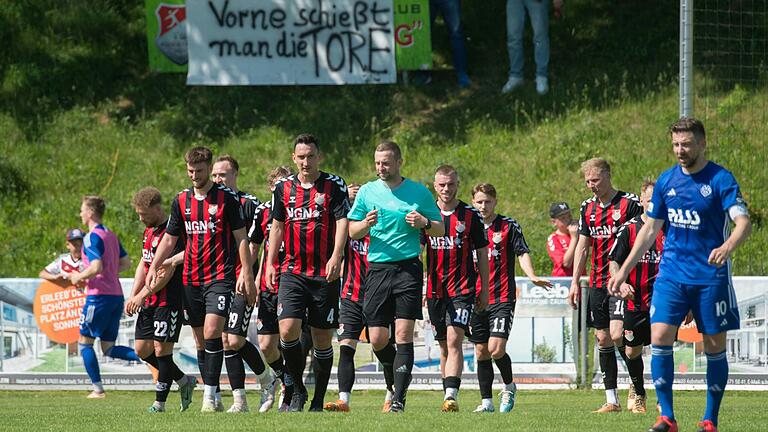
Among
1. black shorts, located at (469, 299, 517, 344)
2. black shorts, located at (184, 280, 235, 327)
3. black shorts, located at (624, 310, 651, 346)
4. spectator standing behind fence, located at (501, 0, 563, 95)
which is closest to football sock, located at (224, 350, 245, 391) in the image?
black shorts, located at (184, 280, 235, 327)

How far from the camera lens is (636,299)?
11125mm

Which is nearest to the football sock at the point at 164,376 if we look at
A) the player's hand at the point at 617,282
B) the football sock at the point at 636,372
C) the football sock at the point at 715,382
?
the football sock at the point at 636,372

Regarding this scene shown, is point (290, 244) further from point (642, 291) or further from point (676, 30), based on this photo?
point (676, 30)

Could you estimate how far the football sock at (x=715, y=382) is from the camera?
309 inches

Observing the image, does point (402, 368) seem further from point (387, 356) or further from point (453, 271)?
point (453, 271)

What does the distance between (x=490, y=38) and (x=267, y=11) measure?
15.9ft

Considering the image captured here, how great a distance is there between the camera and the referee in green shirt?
9.89 meters

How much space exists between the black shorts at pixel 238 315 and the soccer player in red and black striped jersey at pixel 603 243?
3.18m

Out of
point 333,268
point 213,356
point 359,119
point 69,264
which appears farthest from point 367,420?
point 359,119

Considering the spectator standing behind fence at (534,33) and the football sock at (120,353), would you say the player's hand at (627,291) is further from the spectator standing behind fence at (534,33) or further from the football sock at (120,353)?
the spectator standing behind fence at (534,33)

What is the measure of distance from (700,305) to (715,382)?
53 cm

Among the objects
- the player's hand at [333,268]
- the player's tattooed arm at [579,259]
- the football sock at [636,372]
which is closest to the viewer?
the player's hand at [333,268]

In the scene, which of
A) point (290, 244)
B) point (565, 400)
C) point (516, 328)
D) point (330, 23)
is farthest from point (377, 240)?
point (330, 23)

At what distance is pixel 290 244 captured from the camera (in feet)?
33.5
